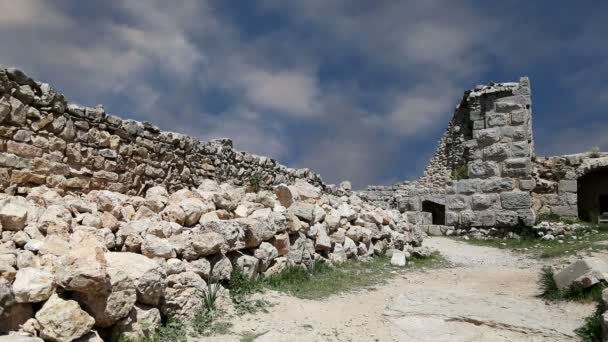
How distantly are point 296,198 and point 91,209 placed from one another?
3.84 metres

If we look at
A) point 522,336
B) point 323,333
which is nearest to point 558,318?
point 522,336

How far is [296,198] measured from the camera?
313 inches

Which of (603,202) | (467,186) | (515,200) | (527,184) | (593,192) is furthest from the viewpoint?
(603,202)

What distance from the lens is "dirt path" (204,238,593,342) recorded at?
14.0 feet

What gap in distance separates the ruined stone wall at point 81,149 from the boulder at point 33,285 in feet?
6.71

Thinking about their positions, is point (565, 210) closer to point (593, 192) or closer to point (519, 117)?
point (519, 117)

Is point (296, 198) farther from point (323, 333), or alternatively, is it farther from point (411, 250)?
point (323, 333)

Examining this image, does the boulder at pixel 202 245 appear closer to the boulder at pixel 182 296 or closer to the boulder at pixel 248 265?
the boulder at pixel 182 296

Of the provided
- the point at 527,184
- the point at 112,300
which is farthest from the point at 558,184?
the point at 112,300

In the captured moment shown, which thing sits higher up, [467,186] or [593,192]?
[593,192]

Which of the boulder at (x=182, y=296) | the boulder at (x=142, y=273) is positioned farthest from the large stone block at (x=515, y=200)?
the boulder at (x=142, y=273)

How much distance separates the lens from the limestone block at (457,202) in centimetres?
1170

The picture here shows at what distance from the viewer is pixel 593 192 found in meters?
13.9

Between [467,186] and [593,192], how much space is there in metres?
5.16
